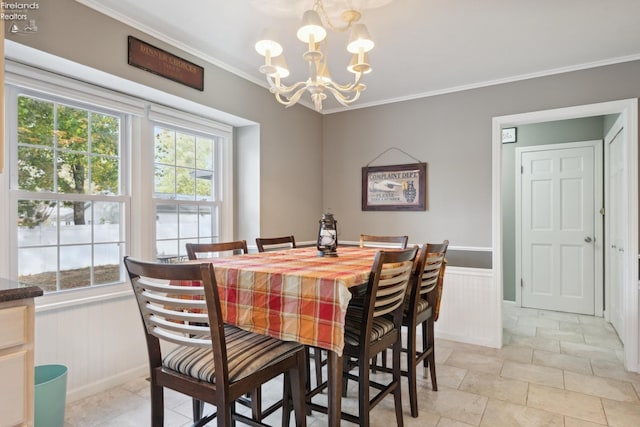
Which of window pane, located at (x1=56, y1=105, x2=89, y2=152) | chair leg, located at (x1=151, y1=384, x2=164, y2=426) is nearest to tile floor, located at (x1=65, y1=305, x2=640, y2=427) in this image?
chair leg, located at (x1=151, y1=384, x2=164, y2=426)

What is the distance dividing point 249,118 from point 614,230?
3879 millimetres

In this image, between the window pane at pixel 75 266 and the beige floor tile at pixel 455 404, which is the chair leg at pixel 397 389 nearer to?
the beige floor tile at pixel 455 404

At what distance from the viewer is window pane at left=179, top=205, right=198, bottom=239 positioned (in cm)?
314

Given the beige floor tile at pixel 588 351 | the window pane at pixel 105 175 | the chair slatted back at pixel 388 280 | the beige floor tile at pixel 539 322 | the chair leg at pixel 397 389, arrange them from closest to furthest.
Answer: the chair slatted back at pixel 388 280
the chair leg at pixel 397 389
the window pane at pixel 105 175
the beige floor tile at pixel 588 351
the beige floor tile at pixel 539 322

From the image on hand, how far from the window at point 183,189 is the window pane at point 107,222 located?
0.98 feet

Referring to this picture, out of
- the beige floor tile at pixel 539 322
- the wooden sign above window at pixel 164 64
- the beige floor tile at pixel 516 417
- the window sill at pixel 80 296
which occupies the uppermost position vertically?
the wooden sign above window at pixel 164 64

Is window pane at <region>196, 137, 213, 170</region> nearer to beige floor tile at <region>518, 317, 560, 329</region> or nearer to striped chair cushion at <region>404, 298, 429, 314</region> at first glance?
striped chair cushion at <region>404, 298, 429, 314</region>

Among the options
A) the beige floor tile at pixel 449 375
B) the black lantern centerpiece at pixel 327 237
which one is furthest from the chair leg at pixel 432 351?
the black lantern centerpiece at pixel 327 237

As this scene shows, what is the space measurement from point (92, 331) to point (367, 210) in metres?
2.82

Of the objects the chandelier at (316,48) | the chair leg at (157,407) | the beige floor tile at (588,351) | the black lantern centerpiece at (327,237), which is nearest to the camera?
the chair leg at (157,407)

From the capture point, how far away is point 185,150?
126 inches

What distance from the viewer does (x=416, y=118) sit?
12.7 ft

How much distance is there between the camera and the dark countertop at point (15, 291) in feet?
4.12

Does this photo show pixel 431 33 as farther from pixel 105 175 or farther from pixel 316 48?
pixel 105 175
